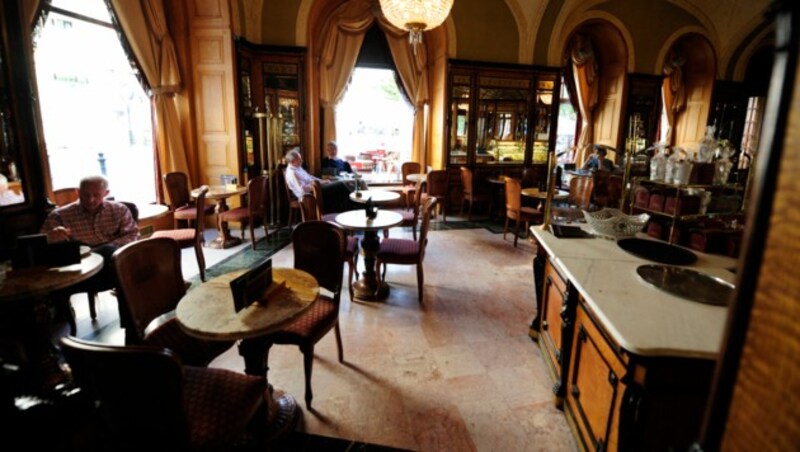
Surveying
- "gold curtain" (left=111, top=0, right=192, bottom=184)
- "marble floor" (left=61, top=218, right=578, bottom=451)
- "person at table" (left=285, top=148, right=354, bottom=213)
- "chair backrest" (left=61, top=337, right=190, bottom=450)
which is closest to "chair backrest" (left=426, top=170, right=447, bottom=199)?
"person at table" (left=285, top=148, right=354, bottom=213)

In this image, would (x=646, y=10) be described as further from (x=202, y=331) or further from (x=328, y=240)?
(x=202, y=331)

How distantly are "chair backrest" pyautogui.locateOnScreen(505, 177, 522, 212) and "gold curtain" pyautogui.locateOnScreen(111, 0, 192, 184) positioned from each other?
446 cm

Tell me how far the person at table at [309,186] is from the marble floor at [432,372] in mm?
2331

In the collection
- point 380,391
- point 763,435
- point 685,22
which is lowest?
point 380,391

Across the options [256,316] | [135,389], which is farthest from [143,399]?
[256,316]

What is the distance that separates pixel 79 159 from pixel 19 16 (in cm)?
199

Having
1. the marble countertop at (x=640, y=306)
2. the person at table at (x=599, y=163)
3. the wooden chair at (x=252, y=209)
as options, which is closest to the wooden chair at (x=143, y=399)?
the marble countertop at (x=640, y=306)

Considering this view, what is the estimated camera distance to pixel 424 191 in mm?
6660

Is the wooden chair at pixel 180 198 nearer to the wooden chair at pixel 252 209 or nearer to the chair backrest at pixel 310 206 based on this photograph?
the wooden chair at pixel 252 209

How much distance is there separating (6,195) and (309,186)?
10.6ft

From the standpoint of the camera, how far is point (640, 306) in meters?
1.52

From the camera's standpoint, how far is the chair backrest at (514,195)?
5.19 metres

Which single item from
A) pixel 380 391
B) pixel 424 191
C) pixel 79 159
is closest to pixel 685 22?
pixel 424 191

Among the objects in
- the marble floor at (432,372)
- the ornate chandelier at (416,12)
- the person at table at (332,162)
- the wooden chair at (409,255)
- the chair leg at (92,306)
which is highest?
the ornate chandelier at (416,12)
